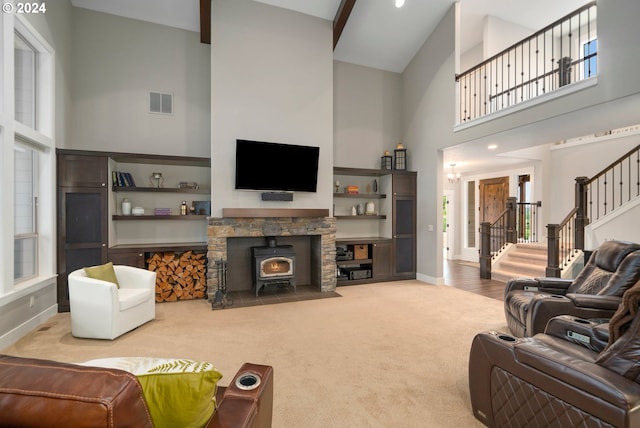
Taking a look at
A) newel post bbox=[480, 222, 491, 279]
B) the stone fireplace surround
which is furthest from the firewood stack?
newel post bbox=[480, 222, 491, 279]

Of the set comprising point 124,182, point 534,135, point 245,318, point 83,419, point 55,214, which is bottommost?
point 245,318

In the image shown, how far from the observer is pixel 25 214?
3.90 m

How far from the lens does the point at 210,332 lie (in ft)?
11.9

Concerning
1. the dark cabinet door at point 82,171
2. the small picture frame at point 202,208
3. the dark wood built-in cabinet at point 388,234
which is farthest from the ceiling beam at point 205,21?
the dark wood built-in cabinet at point 388,234

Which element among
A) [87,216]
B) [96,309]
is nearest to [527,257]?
[96,309]

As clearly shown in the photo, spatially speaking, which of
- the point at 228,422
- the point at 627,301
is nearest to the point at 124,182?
the point at 228,422

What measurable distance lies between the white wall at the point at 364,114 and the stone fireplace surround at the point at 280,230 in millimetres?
1654

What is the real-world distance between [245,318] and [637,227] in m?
6.36

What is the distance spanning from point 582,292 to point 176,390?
3808 millimetres

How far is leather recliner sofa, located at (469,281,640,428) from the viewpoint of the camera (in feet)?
4.69

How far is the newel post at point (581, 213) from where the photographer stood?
555cm

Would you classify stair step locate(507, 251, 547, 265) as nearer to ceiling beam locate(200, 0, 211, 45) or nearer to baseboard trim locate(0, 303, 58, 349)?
ceiling beam locate(200, 0, 211, 45)

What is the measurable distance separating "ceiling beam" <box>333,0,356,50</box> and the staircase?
5750mm

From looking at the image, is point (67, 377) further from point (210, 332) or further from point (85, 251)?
point (85, 251)
